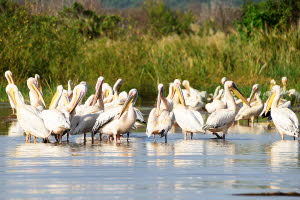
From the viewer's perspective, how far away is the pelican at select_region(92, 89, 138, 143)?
43.6ft

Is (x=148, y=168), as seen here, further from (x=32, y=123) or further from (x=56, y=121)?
(x=32, y=123)

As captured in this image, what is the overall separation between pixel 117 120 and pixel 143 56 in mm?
16906

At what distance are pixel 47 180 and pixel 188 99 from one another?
12165 mm

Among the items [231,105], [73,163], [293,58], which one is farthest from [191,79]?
[73,163]

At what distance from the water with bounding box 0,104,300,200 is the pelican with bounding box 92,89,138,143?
0.22 meters

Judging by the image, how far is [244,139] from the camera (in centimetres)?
1402

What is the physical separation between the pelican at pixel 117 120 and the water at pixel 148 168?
0.22 m

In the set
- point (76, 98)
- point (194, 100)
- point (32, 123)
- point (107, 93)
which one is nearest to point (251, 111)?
point (194, 100)

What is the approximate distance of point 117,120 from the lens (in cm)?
1331

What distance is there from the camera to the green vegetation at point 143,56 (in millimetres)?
25844

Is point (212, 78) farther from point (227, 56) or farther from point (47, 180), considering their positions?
point (47, 180)

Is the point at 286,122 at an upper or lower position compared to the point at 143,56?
lower

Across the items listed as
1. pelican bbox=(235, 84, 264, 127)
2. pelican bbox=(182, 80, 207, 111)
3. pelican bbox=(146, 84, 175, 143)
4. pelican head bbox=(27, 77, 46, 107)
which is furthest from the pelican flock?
pelican bbox=(182, 80, 207, 111)

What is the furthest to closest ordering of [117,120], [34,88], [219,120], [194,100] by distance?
[194,100]
[34,88]
[219,120]
[117,120]
